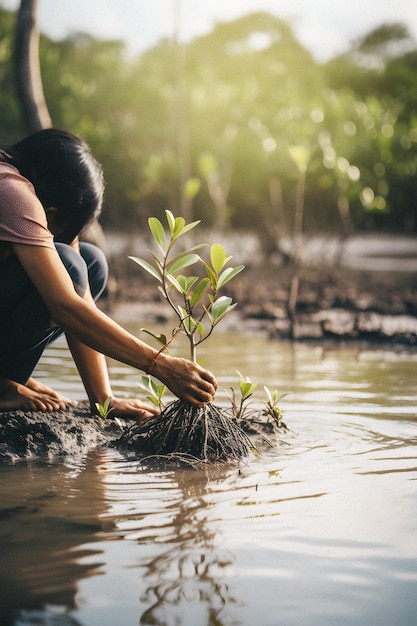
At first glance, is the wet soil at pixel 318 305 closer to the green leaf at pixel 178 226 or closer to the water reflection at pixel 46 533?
the green leaf at pixel 178 226

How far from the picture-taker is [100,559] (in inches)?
88.0

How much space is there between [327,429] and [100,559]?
69.3 inches

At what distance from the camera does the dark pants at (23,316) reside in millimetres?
3344

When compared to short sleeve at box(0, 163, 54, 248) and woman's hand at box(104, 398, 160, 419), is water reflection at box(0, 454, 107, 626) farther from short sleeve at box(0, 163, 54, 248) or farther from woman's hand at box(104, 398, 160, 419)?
short sleeve at box(0, 163, 54, 248)

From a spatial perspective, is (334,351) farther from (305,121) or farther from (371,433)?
(305,121)

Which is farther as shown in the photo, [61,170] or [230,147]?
[230,147]

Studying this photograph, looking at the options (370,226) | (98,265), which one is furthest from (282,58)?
(98,265)

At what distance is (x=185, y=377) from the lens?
308 cm

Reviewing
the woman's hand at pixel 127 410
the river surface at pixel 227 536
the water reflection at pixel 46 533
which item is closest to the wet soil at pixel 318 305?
the river surface at pixel 227 536

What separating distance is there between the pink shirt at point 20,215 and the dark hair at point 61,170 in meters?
0.17

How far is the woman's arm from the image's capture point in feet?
9.96

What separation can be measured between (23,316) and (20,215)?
0.51 meters

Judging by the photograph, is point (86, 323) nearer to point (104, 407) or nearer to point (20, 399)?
point (104, 407)

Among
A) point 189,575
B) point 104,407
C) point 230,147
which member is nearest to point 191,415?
point 104,407
